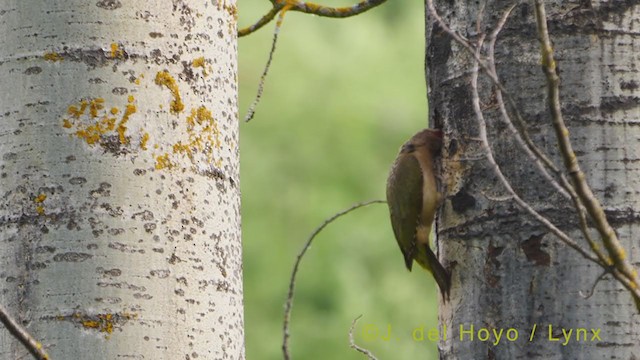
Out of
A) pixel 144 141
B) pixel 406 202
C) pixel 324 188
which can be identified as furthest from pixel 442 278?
pixel 324 188

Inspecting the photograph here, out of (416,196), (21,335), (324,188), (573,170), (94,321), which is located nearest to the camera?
(21,335)

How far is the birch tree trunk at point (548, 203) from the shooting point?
254cm

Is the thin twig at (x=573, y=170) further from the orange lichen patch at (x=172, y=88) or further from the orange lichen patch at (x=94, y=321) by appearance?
the orange lichen patch at (x=94, y=321)

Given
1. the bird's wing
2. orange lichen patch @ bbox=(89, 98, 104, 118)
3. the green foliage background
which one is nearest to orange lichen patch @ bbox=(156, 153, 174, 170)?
orange lichen patch @ bbox=(89, 98, 104, 118)

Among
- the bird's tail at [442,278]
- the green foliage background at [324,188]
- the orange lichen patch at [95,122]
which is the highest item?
the green foliage background at [324,188]

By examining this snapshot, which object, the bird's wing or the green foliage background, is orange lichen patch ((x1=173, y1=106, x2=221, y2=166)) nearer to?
the bird's wing

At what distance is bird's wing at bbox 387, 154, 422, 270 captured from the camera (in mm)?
3355

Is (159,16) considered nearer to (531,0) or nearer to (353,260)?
(531,0)

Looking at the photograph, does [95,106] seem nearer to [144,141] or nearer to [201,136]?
[144,141]

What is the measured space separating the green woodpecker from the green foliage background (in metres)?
10.8

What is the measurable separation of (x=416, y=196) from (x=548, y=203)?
71 cm

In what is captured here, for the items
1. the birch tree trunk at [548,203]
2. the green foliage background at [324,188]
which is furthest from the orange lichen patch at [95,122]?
the green foliage background at [324,188]

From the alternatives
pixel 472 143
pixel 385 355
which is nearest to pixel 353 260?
pixel 385 355

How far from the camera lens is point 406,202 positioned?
346 centimetres
